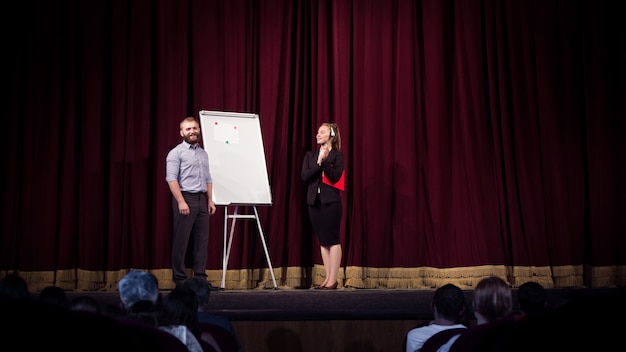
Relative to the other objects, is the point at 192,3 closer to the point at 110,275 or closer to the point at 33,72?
the point at 33,72

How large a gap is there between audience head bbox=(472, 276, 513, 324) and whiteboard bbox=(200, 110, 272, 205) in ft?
11.1

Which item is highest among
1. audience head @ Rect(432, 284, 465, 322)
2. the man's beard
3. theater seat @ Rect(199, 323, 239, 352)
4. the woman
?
the man's beard

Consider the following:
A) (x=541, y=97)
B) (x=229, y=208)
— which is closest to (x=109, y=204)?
(x=229, y=208)

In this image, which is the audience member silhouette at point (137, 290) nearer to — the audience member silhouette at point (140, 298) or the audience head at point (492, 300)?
the audience member silhouette at point (140, 298)

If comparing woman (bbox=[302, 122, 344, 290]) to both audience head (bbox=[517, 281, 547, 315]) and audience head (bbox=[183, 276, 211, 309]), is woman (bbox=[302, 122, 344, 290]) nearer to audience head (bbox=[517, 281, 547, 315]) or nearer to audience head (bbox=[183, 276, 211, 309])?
audience head (bbox=[183, 276, 211, 309])

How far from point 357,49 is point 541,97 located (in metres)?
1.95

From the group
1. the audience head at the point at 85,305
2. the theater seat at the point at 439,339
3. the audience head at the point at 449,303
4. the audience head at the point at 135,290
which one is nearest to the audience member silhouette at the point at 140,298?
the audience head at the point at 135,290

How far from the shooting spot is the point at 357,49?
654 cm

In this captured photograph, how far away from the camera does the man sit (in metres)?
5.33

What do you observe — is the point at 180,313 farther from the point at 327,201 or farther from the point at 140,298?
the point at 327,201

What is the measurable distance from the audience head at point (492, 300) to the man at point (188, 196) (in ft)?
10.8

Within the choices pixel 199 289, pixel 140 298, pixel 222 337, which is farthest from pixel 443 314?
pixel 140 298

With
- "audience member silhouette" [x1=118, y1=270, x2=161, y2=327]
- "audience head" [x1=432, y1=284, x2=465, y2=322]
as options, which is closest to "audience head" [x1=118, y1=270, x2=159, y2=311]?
"audience member silhouette" [x1=118, y1=270, x2=161, y2=327]

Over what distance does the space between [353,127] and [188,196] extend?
1.96 meters
